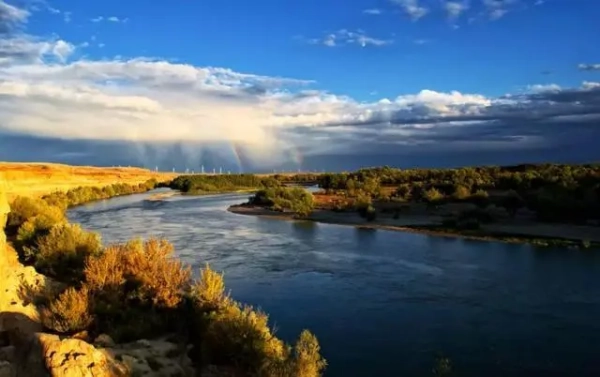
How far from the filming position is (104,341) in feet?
36.9

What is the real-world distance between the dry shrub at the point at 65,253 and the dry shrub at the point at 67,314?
376cm

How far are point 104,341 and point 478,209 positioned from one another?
123ft

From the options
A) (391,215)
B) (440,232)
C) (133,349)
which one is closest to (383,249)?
(440,232)

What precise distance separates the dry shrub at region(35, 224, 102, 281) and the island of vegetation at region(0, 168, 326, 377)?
3.91 feet

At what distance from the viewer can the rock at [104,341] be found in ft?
36.4

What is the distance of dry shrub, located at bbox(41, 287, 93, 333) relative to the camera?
1184 cm

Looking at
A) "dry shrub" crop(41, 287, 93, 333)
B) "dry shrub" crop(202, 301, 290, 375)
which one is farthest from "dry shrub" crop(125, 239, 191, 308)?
"dry shrub" crop(202, 301, 290, 375)

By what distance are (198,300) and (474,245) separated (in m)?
22.6

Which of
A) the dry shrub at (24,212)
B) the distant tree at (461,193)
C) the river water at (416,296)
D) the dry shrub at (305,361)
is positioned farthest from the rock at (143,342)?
the distant tree at (461,193)

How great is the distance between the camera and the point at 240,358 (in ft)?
37.5

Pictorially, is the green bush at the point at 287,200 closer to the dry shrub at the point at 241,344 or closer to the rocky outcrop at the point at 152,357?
the dry shrub at the point at 241,344

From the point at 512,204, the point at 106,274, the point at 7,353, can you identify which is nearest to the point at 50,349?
the point at 7,353

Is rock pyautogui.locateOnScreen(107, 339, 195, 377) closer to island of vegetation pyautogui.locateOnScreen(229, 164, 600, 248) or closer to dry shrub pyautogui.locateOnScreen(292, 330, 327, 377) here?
dry shrub pyautogui.locateOnScreen(292, 330, 327, 377)

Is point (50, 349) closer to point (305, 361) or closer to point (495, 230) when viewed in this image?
point (305, 361)
